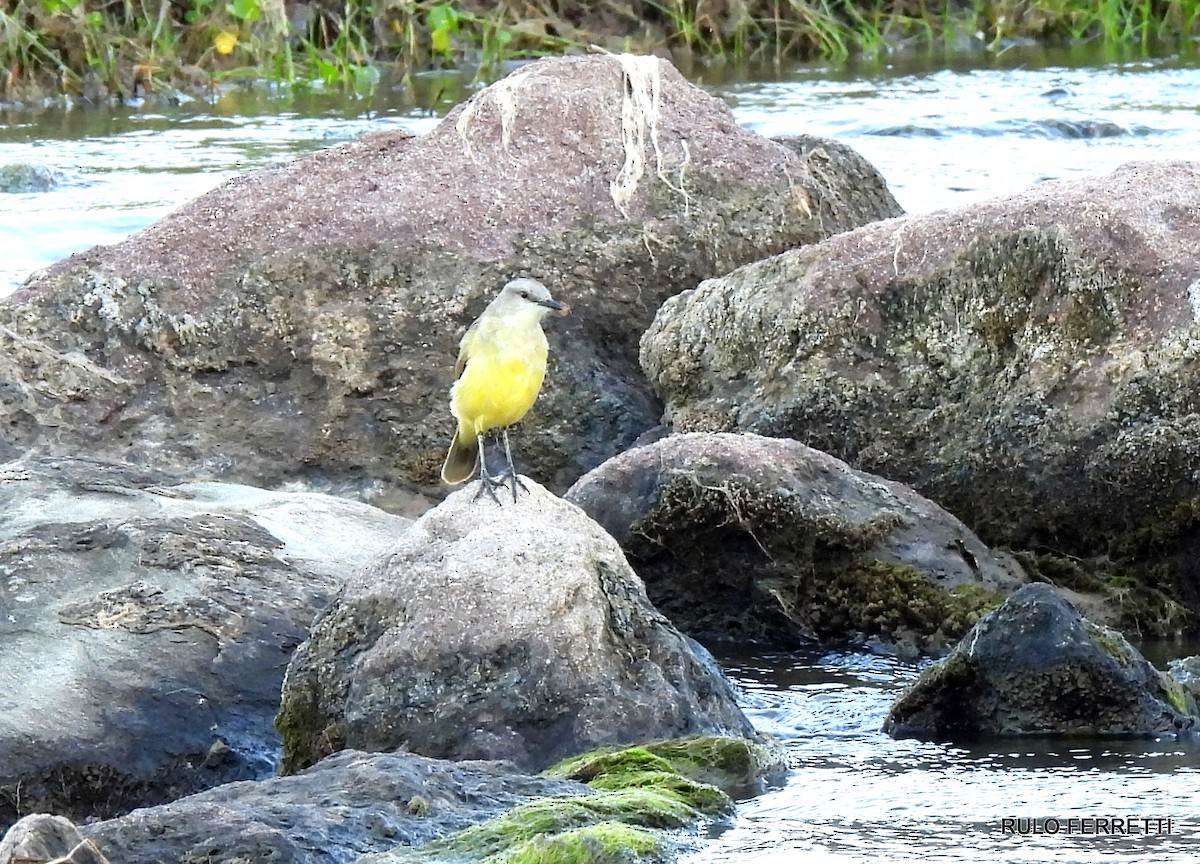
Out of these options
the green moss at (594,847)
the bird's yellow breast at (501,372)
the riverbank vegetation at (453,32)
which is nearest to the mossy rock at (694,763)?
the green moss at (594,847)

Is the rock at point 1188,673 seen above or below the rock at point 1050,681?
below

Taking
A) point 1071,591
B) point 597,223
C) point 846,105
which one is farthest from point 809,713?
point 846,105

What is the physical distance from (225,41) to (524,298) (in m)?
15.0

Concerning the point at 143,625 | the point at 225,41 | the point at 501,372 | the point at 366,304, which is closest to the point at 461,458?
the point at 501,372

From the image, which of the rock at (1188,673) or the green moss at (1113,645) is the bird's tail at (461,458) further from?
the rock at (1188,673)

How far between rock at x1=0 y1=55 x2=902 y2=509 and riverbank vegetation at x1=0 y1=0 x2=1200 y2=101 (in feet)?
37.0

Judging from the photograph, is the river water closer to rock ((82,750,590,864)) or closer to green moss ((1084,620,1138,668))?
green moss ((1084,620,1138,668))

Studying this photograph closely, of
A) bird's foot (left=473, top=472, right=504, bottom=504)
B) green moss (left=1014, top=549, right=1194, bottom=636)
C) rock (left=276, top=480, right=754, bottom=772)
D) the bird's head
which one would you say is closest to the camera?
rock (left=276, top=480, right=754, bottom=772)

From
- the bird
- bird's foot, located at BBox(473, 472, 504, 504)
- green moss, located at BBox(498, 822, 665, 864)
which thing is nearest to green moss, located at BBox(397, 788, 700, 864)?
green moss, located at BBox(498, 822, 665, 864)

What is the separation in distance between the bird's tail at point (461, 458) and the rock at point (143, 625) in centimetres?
43

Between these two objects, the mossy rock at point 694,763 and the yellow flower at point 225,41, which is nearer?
the mossy rock at point 694,763

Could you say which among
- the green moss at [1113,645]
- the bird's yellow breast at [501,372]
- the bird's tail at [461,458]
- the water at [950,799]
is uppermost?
the bird's yellow breast at [501,372]

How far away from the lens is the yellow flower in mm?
21141

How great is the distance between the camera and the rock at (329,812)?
4965mm
